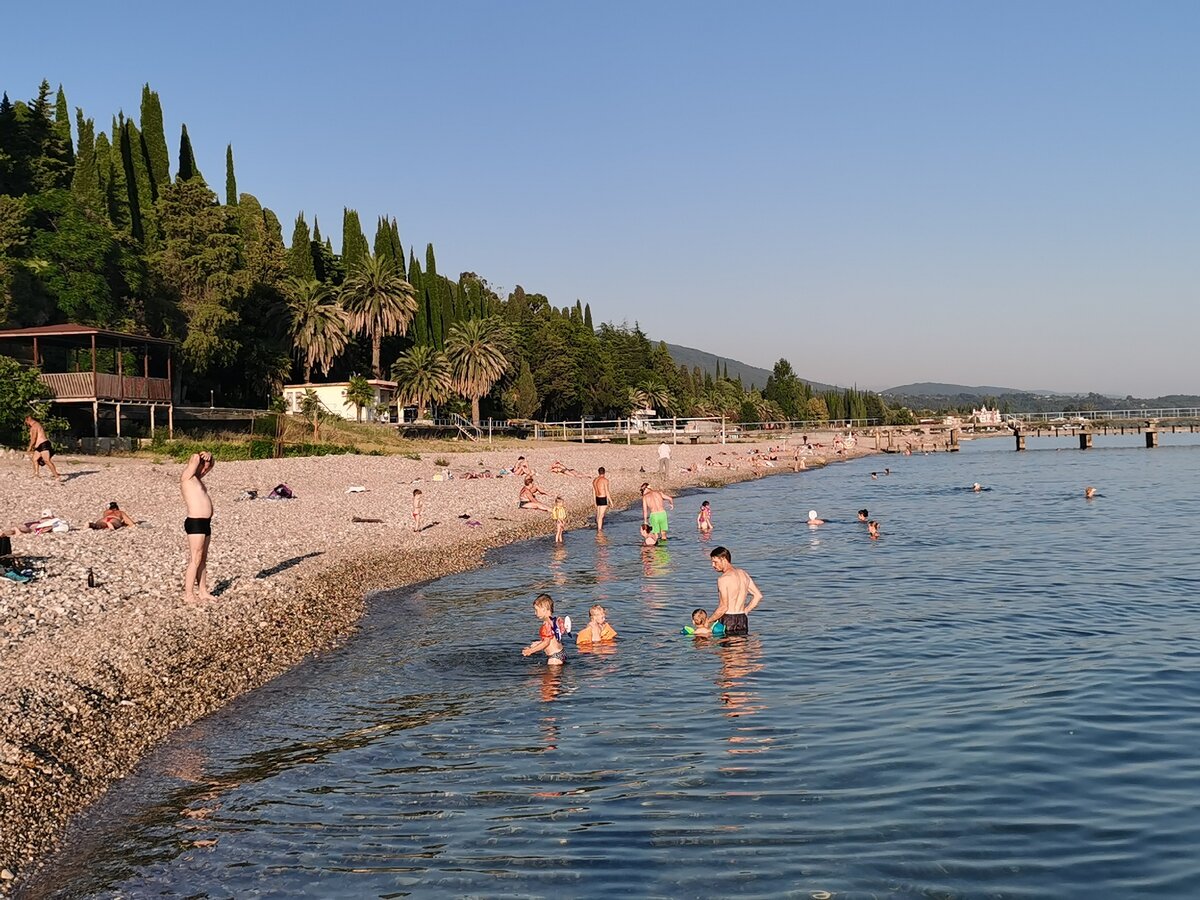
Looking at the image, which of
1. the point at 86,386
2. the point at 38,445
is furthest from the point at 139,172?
the point at 38,445

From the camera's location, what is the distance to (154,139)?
64375 mm

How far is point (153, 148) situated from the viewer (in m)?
64.4

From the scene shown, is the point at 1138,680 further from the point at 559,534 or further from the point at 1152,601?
the point at 559,534

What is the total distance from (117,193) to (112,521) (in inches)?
1853

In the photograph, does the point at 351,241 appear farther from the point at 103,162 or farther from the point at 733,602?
the point at 733,602

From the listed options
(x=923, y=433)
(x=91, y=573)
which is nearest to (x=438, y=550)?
(x=91, y=573)

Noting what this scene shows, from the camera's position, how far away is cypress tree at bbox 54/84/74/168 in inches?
2219

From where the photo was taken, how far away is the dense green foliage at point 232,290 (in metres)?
43.4

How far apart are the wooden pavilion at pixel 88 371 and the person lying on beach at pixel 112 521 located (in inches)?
610

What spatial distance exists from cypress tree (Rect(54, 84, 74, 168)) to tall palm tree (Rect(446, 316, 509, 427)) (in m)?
27.5

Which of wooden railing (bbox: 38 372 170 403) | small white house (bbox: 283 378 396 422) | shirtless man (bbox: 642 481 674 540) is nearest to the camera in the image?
shirtless man (bbox: 642 481 674 540)

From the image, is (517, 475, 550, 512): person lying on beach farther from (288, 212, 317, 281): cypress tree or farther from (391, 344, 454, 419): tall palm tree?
(288, 212, 317, 281): cypress tree

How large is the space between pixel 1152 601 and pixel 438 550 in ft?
46.8

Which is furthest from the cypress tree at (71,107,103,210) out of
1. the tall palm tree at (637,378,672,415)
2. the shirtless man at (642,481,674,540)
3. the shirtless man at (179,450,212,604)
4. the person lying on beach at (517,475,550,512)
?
the tall palm tree at (637,378,672,415)
